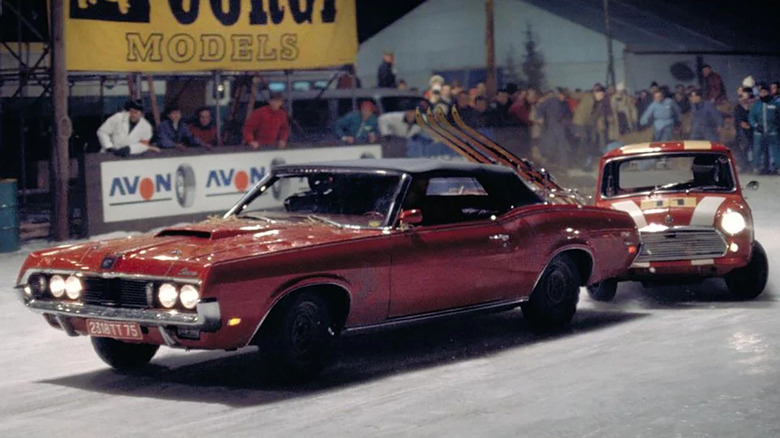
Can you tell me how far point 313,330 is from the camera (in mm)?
8984

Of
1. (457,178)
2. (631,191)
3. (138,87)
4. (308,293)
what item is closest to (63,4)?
(138,87)

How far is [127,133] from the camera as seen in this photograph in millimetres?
19969

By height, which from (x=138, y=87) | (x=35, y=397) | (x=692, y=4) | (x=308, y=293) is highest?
(x=692, y=4)

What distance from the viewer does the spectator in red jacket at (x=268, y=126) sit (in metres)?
22.4

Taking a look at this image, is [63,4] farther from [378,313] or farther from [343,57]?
[378,313]

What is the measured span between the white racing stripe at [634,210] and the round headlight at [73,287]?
204 inches

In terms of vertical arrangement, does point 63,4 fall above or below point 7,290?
above

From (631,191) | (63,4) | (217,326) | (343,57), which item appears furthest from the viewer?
(343,57)

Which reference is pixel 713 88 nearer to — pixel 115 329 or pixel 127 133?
pixel 127 133

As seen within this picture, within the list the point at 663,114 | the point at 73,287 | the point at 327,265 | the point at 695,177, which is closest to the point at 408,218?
the point at 327,265

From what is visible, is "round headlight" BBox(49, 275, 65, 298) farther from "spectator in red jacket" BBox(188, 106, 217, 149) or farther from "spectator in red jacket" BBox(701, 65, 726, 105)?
"spectator in red jacket" BBox(701, 65, 726, 105)

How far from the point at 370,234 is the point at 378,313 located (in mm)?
502

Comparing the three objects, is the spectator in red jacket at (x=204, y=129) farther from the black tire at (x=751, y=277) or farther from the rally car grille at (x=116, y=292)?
the rally car grille at (x=116, y=292)

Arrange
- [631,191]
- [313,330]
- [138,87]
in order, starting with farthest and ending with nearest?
[138,87]
[631,191]
[313,330]
